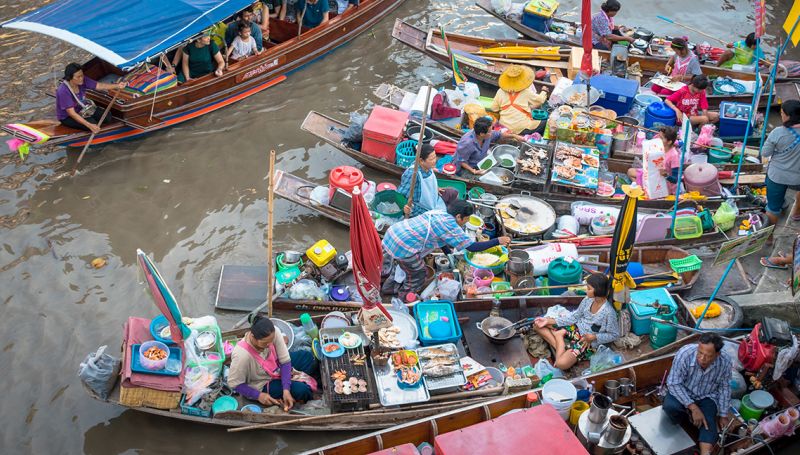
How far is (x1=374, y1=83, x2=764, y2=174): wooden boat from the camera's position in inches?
375

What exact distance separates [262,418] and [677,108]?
8.13 metres

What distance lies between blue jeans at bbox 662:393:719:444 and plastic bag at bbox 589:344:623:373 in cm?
77

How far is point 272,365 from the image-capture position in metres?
6.42

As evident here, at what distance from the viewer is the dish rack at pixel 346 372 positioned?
639cm

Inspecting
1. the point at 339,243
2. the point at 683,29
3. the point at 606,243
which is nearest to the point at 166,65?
the point at 339,243

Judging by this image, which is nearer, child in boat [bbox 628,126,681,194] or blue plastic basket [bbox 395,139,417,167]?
child in boat [bbox 628,126,681,194]

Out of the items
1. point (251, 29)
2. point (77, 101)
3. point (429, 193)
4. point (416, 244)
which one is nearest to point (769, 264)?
point (429, 193)

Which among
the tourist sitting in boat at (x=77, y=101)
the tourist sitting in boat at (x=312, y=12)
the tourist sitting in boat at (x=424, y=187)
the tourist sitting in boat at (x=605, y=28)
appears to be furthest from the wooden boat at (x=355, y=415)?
the tourist sitting in boat at (x=312, y=12)

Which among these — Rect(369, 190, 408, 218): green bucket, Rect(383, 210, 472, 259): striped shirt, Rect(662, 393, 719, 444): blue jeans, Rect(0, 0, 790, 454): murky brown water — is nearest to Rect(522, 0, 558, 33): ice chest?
Rect(0, 0, 790, 454): murky brown water

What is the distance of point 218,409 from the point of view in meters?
6.42

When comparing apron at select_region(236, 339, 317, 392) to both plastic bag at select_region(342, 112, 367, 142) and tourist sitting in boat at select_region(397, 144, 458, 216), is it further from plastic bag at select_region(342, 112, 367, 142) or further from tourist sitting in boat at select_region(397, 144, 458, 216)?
plastic bag at select_region(342, 112, 367, 142)

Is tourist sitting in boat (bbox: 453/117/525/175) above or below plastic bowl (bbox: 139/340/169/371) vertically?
above

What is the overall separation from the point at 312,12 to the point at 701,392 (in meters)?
9.61

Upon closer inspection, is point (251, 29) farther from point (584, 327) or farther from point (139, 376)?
point (584, 327)
